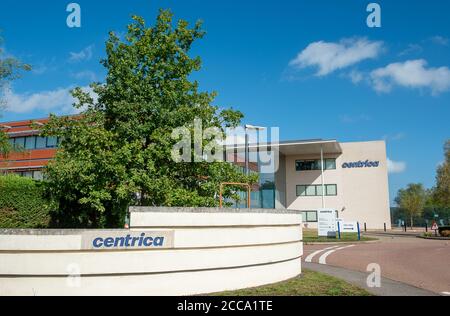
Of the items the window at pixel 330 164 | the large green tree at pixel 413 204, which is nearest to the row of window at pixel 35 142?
the window at pixel 330 164

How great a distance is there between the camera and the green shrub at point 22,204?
13.2m

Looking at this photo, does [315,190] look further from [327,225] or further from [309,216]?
[327,225]

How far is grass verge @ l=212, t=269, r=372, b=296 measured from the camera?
784 cm

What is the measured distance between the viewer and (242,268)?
27.2 ft

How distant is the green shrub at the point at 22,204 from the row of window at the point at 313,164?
42561 millimetres

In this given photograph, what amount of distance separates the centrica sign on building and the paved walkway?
14.5ft

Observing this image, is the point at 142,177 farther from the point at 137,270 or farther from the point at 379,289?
the point at 379,289

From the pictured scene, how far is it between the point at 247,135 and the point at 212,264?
9.61 meters

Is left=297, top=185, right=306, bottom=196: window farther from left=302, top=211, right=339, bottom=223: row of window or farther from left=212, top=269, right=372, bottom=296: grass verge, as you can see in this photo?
left=212, top=269, right=372, bottom=296: grass verge

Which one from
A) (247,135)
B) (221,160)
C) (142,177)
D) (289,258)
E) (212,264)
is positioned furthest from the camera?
(247,135)

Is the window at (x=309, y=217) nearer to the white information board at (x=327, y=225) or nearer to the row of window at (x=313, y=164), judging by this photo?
the row of window at (x=313, y=164)

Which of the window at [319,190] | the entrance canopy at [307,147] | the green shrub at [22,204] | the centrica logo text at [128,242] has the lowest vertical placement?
the centrica logo text at [128,242]

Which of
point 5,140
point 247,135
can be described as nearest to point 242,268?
point 247,135

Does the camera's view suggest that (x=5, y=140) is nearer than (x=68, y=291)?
No
